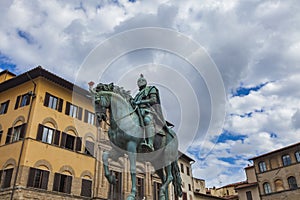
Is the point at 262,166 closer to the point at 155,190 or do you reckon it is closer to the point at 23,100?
the point at 155,190

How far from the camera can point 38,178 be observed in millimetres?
21531

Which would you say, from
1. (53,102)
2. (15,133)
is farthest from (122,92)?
(53,102)

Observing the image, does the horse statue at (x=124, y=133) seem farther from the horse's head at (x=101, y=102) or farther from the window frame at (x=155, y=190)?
the window frame at (x=155, y=190)

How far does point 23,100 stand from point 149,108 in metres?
19.7

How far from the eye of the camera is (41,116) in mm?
23344

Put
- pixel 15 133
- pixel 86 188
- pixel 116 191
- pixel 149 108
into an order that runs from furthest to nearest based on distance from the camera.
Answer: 1. pixel 116 191
2. pixel 86 188
3. pixel 15 133
4. pixel 149 108

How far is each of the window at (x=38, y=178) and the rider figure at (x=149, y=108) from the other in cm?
1618

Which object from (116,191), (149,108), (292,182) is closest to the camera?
(149,108)

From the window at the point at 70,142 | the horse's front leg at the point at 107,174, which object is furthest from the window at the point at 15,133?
the horse's front leg at the point at 107,174

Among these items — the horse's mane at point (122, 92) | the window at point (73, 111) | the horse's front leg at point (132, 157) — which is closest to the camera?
the horse's front leg at point (132, 157)

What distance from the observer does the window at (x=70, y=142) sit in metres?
24.3

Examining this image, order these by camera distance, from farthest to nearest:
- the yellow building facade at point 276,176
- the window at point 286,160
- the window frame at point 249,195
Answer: the window frame at point 249,195, the window at point 286,160, the yellow building facade at point 276,176

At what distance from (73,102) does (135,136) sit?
20700 mm

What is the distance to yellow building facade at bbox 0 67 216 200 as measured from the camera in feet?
69.9
